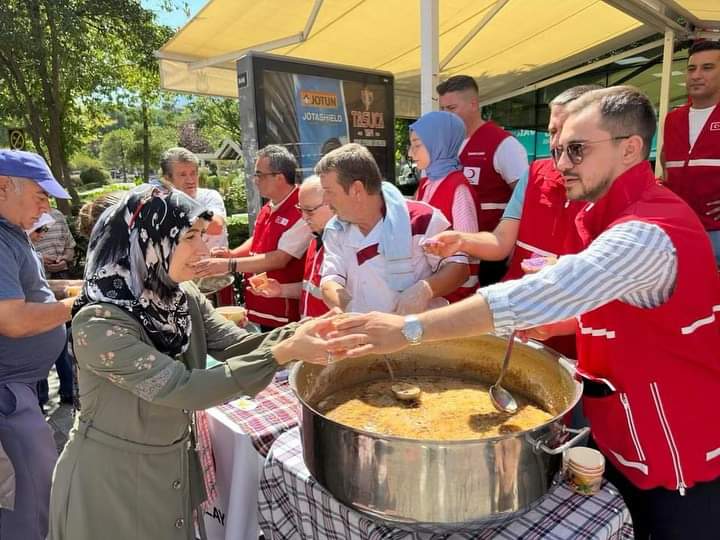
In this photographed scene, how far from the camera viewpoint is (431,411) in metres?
1.55

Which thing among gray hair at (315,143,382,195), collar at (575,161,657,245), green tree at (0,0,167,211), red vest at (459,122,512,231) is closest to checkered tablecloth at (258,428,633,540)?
collar at (575,161,657,245)

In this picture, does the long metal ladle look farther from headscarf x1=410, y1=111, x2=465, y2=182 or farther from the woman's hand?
headscarf x1=410, y1=111, x2=465, y2=182

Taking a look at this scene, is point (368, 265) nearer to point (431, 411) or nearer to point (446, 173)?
point (446, 173)

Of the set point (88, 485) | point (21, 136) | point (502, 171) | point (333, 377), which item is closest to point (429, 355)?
point (333, 377)

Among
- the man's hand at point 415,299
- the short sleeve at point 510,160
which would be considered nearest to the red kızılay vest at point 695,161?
the short sleeve at point 510,160

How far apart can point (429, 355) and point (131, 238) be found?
109 centimetres

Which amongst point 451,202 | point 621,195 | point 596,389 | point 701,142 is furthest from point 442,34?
point 596,389

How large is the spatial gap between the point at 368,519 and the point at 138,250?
977 mm

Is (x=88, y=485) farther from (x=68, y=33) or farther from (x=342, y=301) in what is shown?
(x=68, y=33)

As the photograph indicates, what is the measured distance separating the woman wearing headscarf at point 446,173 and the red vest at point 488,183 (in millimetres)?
375

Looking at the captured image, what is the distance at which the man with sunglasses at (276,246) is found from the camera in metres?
3.13

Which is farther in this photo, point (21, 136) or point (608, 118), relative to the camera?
point (21, 136)

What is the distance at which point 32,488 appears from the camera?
2246mm

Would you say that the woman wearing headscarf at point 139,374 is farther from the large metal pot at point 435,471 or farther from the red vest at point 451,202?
the red vest at point 451,202
